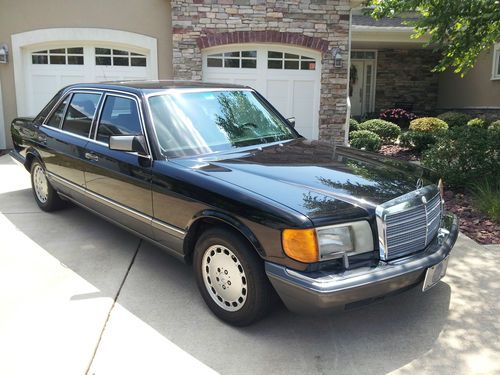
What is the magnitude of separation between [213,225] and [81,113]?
253cm

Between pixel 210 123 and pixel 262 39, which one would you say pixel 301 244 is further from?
pixel 262 39

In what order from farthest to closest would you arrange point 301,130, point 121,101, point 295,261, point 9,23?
point 301,130 → point 9,23 → point 121,101 → point 295,261

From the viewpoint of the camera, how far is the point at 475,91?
1584cm

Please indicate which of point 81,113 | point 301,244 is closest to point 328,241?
point 301,244

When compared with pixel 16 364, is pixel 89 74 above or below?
above

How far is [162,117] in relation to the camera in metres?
4.03

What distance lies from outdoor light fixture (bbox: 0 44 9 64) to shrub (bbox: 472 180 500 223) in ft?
32.7

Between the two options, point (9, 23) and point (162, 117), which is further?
point (9, 23)

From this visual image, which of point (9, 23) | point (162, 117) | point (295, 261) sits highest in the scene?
point (9, 23)

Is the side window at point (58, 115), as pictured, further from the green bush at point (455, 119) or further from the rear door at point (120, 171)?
the green bush at point (455, 119)

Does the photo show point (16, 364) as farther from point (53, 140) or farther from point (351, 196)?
point (53, 140)

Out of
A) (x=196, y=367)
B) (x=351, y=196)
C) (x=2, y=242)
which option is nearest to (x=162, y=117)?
(x=351, y=196)

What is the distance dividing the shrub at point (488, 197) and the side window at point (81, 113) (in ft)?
15.8

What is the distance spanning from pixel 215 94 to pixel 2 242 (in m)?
2.81
